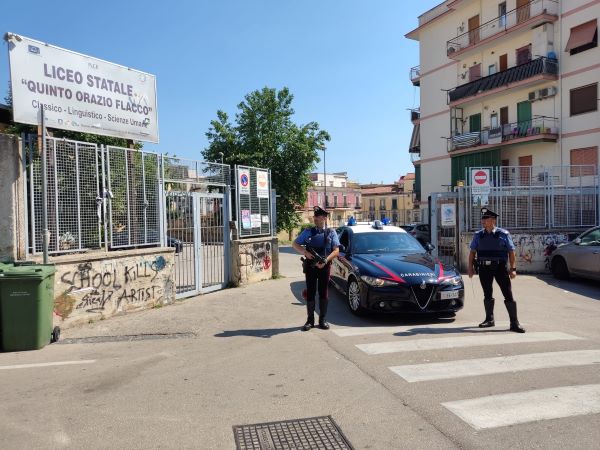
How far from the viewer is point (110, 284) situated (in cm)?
794

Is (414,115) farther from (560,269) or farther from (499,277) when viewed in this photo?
(499,277)

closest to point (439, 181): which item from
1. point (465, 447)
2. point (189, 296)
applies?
point (189, 296)

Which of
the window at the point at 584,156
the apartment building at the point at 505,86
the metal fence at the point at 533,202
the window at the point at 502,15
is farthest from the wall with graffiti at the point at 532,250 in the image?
the window at the point at 502,15

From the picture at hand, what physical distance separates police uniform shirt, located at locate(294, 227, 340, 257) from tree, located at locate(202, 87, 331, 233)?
25357mm

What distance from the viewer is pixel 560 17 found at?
26.1m

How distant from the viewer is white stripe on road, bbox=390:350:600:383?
4926 mm

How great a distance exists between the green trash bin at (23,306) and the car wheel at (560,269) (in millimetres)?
11671

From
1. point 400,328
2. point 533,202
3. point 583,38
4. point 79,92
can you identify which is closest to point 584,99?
point 583,38

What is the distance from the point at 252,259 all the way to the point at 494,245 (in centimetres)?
623

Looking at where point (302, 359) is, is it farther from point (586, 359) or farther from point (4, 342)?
point (4, 342)

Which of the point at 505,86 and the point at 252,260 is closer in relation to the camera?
the point at 252,260

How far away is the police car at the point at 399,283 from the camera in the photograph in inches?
287

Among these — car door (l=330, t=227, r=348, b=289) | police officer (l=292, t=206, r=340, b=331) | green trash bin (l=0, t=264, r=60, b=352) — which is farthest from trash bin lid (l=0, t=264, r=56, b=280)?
car door (l=330, t=227, r=348, b=289)

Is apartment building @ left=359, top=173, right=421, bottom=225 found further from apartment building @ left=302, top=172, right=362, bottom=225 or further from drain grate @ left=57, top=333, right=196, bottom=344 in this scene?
drain grate @ left=57, top=333, right=196, bottom=344
